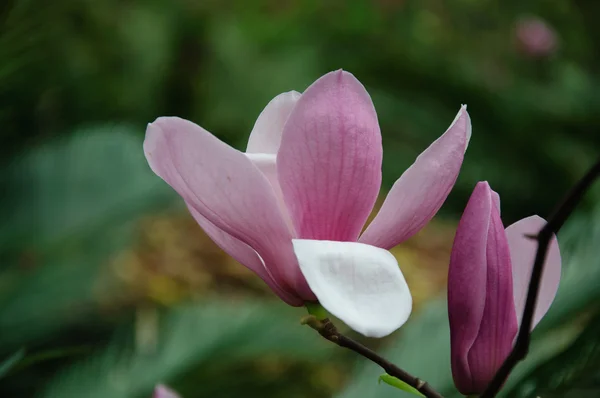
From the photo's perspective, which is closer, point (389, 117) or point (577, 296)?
point (577, 296)

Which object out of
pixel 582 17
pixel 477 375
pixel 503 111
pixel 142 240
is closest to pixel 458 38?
pixel 582 17

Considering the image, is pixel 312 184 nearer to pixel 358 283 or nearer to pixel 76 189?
pixel 358 283

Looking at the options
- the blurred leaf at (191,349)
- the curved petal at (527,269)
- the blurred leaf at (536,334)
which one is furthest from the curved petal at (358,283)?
the blurred leaf at (191,349)

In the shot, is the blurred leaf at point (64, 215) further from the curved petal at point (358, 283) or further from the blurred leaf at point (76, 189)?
the curved petal at point (358, 283)

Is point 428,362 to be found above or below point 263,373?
above

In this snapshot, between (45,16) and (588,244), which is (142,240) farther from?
(588,244)

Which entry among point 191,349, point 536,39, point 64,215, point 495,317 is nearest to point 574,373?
point 495,317
